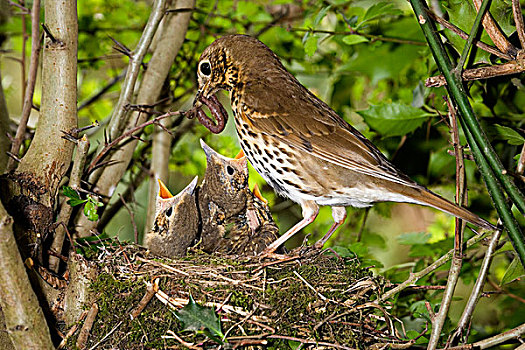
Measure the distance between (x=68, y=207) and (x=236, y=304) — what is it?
0.73m

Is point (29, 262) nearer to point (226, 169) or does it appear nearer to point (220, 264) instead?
point (220, 264)

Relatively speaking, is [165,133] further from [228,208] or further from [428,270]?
[428,270]

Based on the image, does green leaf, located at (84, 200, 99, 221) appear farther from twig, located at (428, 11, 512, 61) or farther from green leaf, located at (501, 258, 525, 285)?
green leaf, located at (501, 258, 525, 285)

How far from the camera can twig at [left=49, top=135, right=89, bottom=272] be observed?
6.04ft

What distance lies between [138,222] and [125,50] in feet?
7.31

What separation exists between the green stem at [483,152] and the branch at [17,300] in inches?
44.7

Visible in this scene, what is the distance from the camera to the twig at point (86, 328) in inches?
66.9

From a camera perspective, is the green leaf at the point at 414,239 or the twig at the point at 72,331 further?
the green leaf at the point at 414,239

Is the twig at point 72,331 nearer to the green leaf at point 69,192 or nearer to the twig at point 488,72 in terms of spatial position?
the green leaf at point 69,192

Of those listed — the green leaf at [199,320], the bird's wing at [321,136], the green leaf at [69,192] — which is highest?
the bird's wing at [321,136]

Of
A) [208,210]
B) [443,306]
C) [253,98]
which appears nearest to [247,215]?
[208,210]

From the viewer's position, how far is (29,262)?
5.85 feet

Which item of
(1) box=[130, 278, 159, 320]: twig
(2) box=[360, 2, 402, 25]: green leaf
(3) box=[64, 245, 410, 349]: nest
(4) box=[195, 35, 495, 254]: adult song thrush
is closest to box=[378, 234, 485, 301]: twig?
(3) box=[64, 245, 410, 349]: nest

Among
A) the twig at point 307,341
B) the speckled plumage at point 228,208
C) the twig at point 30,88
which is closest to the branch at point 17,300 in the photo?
the twig at point 307,341
